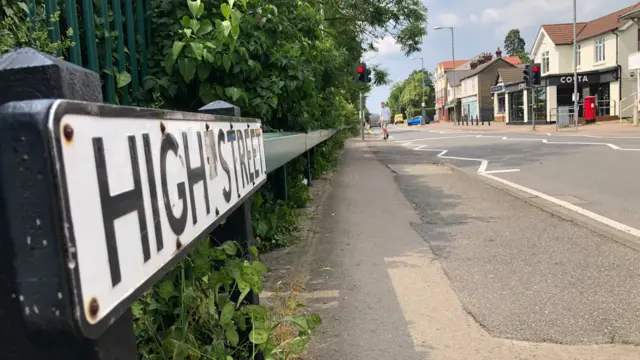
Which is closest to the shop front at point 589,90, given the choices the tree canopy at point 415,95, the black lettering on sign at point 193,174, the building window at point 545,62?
the building window at point 545,62

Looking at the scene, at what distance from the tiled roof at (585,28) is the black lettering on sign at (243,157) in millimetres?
39376

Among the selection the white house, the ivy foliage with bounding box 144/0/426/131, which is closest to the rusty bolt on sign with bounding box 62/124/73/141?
the ivy foliage with bounding box 144/0/426/131

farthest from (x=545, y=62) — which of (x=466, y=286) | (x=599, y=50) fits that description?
(x=466, y=286)

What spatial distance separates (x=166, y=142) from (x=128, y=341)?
409 mm

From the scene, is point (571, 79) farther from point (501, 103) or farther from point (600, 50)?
point (501, 103)

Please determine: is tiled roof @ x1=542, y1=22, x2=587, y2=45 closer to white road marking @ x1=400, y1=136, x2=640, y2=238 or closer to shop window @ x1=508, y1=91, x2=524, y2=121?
shop window @ x1=508, y1=91, x2=524, y2=121

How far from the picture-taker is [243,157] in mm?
1994

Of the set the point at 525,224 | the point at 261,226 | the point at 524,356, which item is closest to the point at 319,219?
the point at 261,226

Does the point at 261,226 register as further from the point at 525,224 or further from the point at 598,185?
the point at 598,185

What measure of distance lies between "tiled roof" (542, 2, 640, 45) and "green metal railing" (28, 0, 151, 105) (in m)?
38.8

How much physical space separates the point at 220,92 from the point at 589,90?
3991cm

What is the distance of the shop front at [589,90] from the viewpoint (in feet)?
112

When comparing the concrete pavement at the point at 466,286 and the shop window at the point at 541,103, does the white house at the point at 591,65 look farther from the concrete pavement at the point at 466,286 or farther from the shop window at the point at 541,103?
the concrete pavement at the point at 466,286

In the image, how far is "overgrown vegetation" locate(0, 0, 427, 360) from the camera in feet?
6.10
